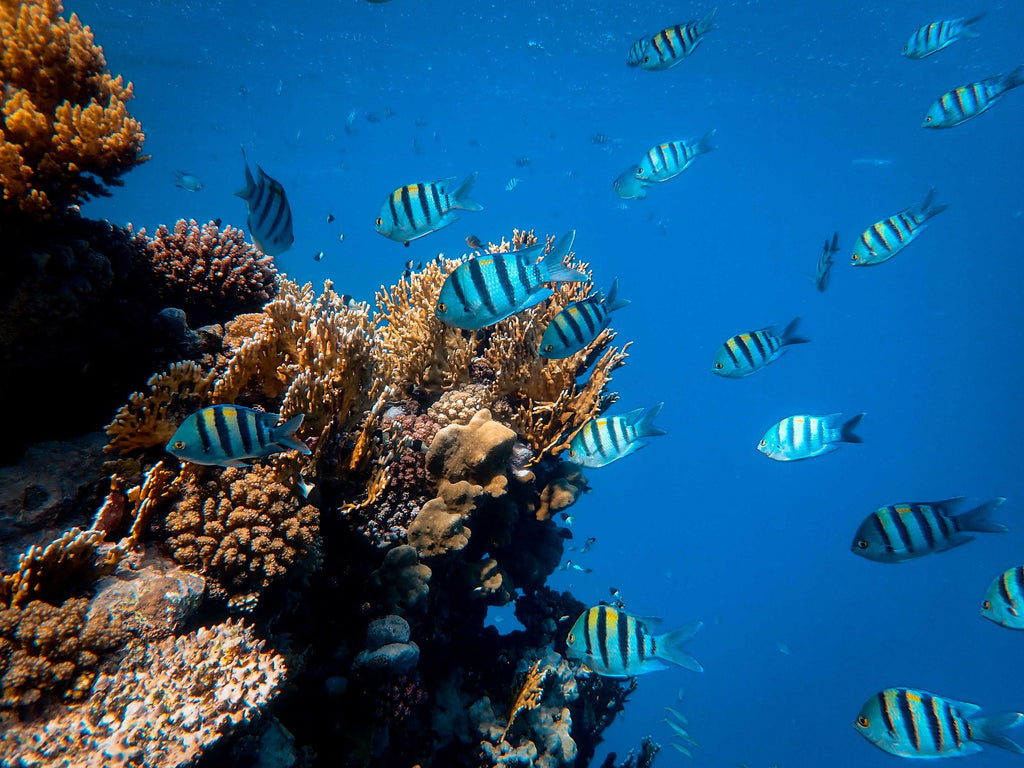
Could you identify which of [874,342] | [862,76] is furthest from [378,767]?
[874,342]

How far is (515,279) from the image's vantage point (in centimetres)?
300

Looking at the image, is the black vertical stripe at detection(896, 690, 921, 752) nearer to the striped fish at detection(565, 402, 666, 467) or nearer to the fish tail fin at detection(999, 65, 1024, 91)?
the striped fish at detection(565, 402, 666, 467)

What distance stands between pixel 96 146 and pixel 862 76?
39.8 metres

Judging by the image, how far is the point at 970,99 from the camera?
564 centimetres

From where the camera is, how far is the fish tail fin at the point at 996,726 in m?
3.11

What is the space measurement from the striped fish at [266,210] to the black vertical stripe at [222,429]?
201cm

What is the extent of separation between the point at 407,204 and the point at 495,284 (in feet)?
4.71

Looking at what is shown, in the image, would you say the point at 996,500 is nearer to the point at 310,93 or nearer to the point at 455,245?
the point at 310,93

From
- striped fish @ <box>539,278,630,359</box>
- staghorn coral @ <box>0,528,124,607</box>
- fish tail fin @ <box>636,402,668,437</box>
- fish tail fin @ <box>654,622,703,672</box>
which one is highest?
striped fish @ <box>539,278,630,359</box>

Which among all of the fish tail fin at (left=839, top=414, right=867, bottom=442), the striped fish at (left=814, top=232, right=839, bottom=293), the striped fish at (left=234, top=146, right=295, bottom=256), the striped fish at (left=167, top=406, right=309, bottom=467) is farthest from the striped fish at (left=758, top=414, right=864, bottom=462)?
the striped fish at (left=234, top=146, right=295, bottom=256)

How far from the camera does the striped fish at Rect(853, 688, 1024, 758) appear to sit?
10.8 ft

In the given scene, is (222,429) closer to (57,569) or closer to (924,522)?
(57,569)

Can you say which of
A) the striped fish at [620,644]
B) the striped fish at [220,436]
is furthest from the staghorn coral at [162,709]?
the striped fish at [620,644]

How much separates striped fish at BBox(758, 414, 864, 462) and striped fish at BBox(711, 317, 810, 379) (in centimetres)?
63
